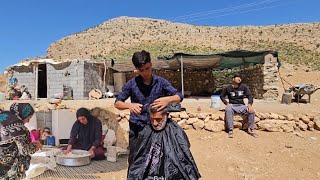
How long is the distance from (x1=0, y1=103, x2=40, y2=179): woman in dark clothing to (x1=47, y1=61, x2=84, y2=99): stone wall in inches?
493

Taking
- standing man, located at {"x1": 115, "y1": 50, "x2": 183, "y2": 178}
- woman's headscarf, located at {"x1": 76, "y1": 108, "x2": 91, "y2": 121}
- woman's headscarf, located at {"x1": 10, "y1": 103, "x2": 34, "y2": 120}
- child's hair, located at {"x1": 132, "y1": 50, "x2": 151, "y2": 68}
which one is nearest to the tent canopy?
woman's headscarf, located at {"x1": 76, "y1": 108, "x2": 91, "y2": 121}

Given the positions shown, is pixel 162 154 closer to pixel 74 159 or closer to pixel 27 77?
pixel 74 159

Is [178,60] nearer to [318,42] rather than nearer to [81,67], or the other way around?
[81,67]

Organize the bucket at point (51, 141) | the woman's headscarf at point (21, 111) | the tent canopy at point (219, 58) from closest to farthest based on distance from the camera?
the woman's headscarf at point (21, 111), the bucket at point (51, 141), the tent canopy at point (219, 58)

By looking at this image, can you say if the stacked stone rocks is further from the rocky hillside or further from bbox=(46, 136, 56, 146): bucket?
the rocky hillside

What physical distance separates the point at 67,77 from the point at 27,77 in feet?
6.49

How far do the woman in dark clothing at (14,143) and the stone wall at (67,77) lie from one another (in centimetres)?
1252

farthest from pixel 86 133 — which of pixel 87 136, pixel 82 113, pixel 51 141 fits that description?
pixel 51 141

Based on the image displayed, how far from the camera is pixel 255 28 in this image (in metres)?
58.4

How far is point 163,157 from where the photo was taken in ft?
10.5

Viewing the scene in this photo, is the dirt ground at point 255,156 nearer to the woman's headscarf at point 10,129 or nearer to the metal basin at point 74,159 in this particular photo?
the metal basin at point 74,159

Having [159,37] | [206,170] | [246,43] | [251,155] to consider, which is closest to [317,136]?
[251,155]

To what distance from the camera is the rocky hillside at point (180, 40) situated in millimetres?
45688

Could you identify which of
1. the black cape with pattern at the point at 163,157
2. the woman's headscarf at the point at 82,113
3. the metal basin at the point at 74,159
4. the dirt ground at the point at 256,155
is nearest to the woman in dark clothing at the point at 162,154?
the black cape with pattern at the point at 163,157
